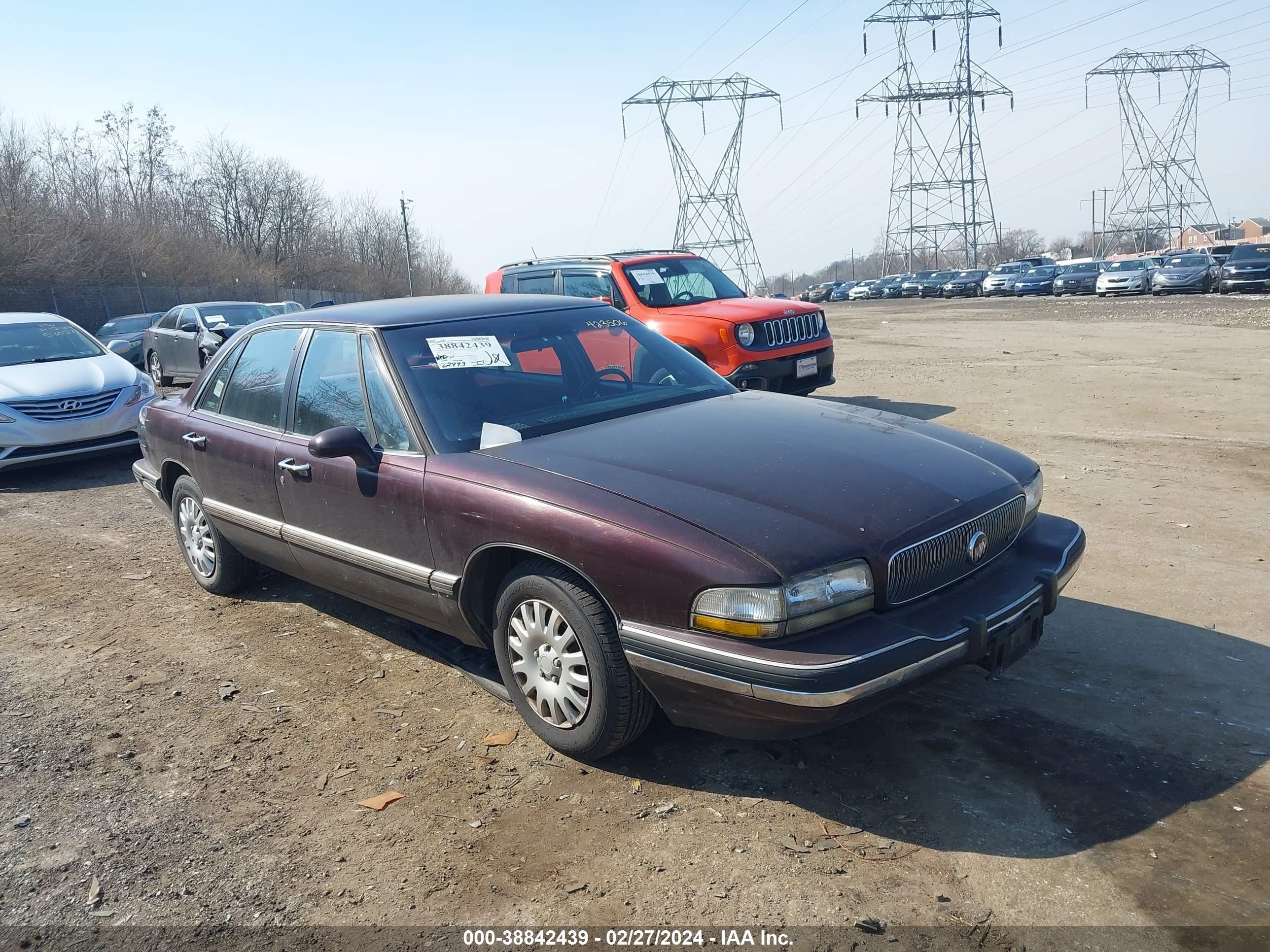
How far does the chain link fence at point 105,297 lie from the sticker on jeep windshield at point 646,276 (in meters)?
→ 20.4

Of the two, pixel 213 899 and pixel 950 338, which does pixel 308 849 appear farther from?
pixel 950 338

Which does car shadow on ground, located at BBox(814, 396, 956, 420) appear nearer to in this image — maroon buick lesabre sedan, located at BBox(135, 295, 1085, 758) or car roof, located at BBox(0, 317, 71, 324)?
maroon buick lesabre sedan, located at BBox(135, 295, 1085, 758)

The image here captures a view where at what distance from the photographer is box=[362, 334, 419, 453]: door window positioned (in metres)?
3.90

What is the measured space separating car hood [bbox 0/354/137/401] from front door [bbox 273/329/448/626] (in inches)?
233

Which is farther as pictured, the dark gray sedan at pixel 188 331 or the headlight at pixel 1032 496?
the dark gray sedan at pixel 188 331

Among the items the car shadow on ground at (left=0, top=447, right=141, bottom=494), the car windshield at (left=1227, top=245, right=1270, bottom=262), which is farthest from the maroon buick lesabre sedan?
the car windshield at (left=1227, top=245, right=1270, bottom=262)

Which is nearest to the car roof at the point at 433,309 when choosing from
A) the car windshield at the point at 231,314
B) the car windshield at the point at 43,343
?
the car windshield at the point at 43,343

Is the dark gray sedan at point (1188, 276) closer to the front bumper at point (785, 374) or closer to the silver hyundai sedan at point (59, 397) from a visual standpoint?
the front bumper at point (785, 374)

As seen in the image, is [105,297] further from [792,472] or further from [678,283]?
[792,472]

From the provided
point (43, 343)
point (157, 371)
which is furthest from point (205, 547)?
point (157, 371)

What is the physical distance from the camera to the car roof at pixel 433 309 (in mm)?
4352

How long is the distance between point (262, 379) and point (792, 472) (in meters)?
2.90

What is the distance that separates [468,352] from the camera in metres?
4.18

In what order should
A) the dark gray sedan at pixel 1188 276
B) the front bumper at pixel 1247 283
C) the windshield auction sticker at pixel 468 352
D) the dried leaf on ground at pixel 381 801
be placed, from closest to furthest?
the dried leaf on ground at pixel 381 801
the windshield auction sticker at pixel 468 352
the front bumper at pixel 1247 283
the dark gray sedan at pixel 1188 276
